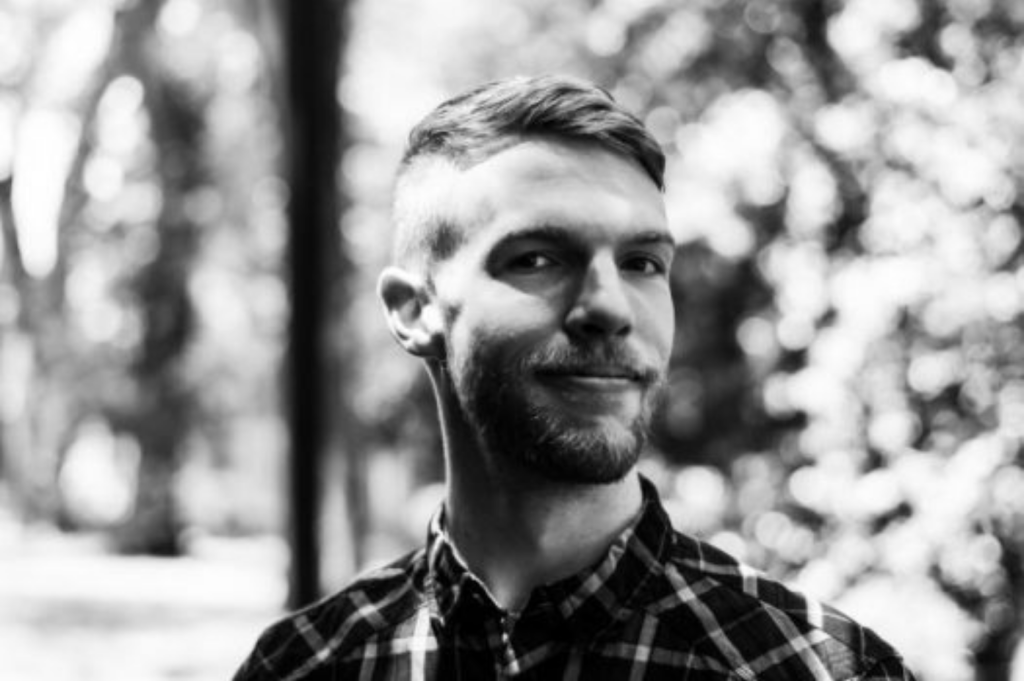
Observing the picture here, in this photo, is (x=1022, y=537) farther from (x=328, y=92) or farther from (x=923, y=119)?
(x=328, y=92)

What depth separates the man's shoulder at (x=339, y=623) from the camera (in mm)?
1539

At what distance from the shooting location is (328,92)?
4566 mm

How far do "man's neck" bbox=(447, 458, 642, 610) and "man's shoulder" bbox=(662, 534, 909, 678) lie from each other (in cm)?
9

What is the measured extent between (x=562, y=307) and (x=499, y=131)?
24 centimetres

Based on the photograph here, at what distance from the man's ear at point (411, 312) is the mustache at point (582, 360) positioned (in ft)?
0.62

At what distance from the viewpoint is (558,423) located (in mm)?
1356

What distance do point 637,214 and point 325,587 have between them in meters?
4.37

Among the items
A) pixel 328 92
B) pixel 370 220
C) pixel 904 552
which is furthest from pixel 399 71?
pixel 904 552

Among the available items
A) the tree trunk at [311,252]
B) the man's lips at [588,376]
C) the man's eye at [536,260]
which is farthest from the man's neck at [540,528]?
the tree trunk at [311,252]

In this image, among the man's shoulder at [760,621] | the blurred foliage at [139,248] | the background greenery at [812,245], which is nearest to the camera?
the man's shoulder at [760,621]

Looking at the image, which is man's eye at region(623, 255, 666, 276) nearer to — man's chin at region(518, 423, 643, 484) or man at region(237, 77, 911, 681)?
man at region(237, 77, 911, 681)

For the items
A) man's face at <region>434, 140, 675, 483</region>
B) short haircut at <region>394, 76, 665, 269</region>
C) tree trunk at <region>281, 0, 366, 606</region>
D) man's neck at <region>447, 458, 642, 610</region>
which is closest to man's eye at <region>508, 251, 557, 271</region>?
man's face at <region>434, 140, 675, 483</region>

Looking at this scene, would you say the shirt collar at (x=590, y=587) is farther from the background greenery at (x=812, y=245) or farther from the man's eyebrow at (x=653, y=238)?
the background greenery at (x=812, y=245)

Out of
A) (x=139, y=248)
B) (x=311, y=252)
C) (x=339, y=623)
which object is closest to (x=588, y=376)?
(x=339, y=623)
